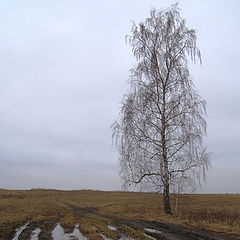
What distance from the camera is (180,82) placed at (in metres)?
23.2

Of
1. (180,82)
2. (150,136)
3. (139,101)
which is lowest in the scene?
(150,136)

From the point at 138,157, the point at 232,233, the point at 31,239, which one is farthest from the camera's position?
the point at 138,157

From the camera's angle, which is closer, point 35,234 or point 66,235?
point 66,235

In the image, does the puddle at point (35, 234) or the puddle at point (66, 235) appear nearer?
the puddle at point (66, 235)

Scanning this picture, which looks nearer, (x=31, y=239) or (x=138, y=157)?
(x=31, y=239)

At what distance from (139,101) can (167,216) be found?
352 inches

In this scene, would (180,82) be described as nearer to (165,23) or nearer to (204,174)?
(165,23)

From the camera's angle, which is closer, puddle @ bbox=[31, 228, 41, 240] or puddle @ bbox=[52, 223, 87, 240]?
puddle @ bbox=[52, 223, 87, 240]

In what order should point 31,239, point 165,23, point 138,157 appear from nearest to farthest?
1. point 31,239
2. point 138,157
3. point 165,23

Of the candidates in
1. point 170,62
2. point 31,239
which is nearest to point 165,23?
point 170,62

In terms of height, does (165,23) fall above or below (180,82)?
above

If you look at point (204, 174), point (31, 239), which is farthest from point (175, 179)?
point (31, 239)

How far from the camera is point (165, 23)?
24.2 meters

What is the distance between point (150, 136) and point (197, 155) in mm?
3876
